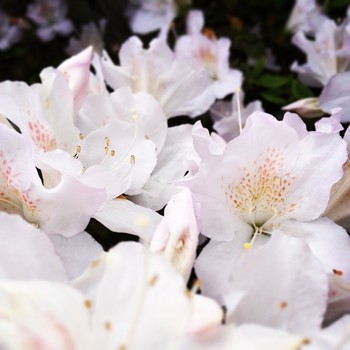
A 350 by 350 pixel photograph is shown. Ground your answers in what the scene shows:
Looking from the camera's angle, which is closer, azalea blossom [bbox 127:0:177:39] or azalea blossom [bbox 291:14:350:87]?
azalea blossom [bbox 291:14:350:87]

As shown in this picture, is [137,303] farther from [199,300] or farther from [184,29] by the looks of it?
[184,29]

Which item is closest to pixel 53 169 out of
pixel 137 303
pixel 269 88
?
pixel 137 303

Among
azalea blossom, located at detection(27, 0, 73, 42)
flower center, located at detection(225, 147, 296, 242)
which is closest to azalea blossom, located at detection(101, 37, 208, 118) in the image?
flower center, located at detection(225, 147, 296, 242)

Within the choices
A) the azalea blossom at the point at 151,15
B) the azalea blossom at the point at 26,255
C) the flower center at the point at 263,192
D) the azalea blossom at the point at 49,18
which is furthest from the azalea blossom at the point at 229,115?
the azalea blossom at the point at 49,18

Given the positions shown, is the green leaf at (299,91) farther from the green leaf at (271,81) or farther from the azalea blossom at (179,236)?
the azalea blossom at (179,236)

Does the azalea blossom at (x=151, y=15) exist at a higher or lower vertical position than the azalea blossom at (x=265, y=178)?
lower

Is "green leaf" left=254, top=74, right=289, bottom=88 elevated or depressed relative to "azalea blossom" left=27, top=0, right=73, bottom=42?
elevated

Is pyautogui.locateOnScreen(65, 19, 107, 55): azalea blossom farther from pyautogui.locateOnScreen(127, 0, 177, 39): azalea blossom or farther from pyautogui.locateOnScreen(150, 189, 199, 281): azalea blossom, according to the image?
pyautogui.locateOnScreen(150, 189, 199, 281): azalea blossom

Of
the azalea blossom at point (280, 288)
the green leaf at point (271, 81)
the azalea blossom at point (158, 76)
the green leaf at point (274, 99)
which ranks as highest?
the azalea blossom at point (280, 288)
